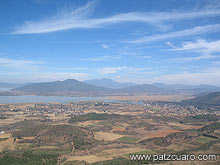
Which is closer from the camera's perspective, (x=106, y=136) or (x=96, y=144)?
(x=96, y=144)

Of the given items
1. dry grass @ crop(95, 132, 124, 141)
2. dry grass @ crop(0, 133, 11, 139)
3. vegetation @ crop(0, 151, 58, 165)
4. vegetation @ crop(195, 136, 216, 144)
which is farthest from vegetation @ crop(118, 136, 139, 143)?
dry grass @ crop(0, 133, 11, 139)

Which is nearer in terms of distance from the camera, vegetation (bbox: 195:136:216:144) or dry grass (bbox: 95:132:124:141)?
vegetation (bbox: 195:136:216:144)

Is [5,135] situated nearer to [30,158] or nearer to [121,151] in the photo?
Result: [30,158]

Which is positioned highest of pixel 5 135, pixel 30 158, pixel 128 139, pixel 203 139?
pixel 5 135

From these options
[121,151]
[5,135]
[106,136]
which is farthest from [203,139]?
[5,135]

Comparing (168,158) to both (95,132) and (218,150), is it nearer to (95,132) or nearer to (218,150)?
(218,150)

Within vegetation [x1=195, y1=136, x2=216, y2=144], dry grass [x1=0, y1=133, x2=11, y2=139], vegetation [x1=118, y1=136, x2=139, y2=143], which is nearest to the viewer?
vegetation [x1=195, y1=136, x2=216, y2=144]

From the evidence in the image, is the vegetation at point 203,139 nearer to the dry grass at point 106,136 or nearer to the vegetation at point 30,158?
the dry grass at point 106,136

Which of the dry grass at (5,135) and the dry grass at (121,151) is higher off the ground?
the dry grass at (5,135)

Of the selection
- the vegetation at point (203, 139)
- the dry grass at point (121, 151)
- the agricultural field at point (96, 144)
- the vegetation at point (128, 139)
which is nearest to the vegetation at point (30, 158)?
the agricultural field at point (96, 144)

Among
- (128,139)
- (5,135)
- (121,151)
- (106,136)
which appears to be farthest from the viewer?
(106,136)

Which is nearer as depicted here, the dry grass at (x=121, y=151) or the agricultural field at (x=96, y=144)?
the agricultural field at (x=96, y=144)

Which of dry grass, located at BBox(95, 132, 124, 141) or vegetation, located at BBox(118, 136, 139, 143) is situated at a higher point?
dry grass, located at BBox(95, 132, 124, 141)

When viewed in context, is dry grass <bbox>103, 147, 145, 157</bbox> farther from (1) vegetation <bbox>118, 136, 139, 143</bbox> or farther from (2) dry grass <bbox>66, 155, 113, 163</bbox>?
(1) vegetation <bbox>118, 136, 139, 143</bbox>
